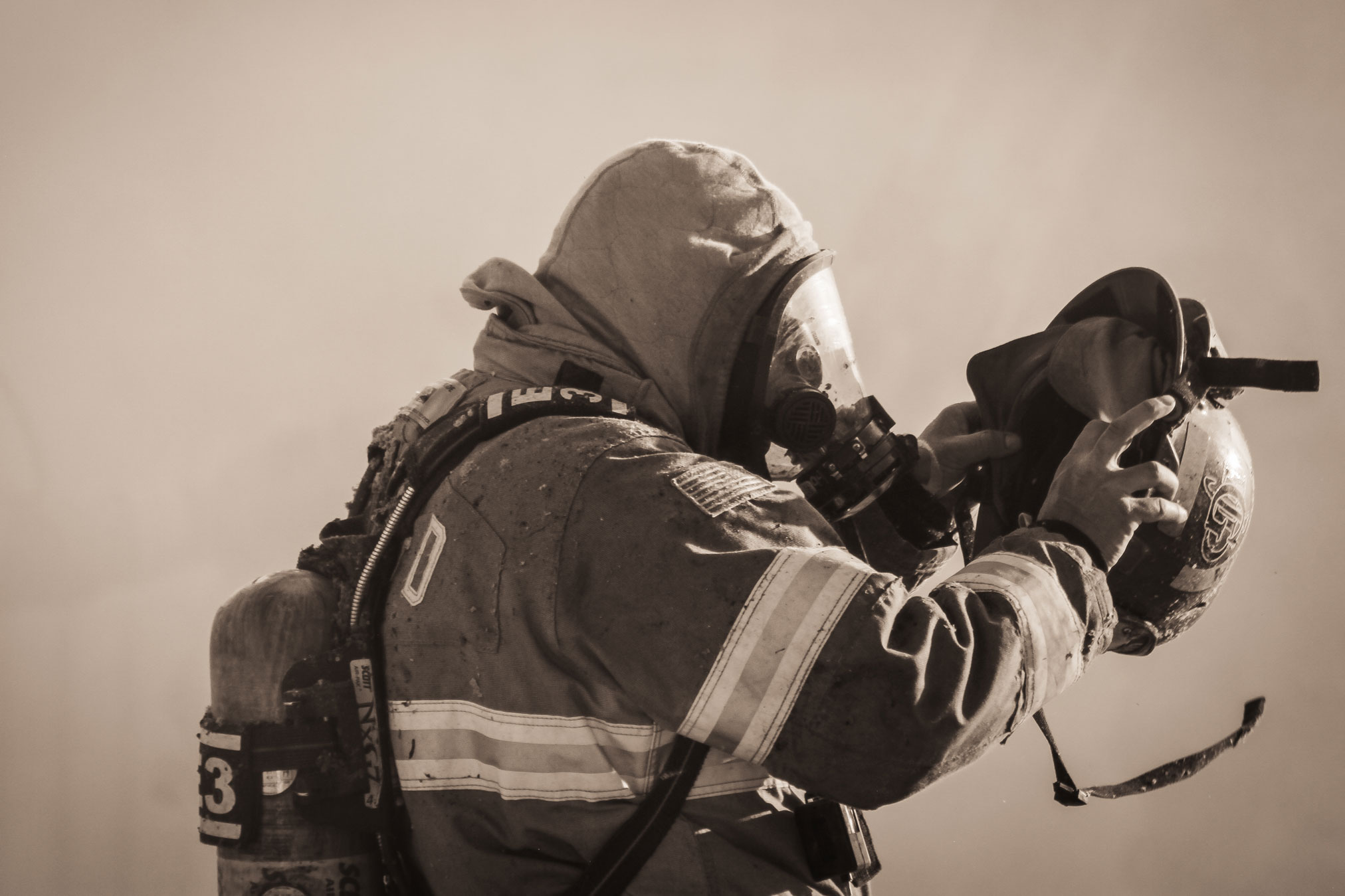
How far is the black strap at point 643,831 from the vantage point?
1.44 metres

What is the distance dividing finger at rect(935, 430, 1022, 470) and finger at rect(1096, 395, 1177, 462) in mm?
466

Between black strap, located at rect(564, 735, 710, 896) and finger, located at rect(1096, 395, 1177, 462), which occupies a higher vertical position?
finger, located at rect(1096, 395, 1177, 462)

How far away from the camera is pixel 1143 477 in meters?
1.62

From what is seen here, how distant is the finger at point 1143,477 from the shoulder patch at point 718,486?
53 centimetres

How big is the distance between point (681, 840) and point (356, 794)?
44 centimetres

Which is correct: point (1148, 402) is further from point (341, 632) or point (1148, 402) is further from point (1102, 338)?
point (341, 632)

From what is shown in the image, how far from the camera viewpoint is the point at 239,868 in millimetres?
Answer: 1548

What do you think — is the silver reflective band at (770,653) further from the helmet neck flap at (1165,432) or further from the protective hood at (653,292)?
the helmet neck flap at (1165,432)

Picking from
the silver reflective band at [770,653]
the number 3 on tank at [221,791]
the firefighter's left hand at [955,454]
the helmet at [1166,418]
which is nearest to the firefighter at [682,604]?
the silver reflective band at [770,653]

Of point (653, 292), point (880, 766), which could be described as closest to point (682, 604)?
point (880, 766)

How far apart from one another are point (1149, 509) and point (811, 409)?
20.2 inches

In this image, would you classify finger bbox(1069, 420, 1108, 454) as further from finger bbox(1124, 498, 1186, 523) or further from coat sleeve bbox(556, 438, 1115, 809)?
coat sleeve bbox(556, 438, 1115, 809)

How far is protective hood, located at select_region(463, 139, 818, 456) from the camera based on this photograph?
1770 millimetres

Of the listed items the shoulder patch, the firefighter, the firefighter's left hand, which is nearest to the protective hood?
the firefighter
